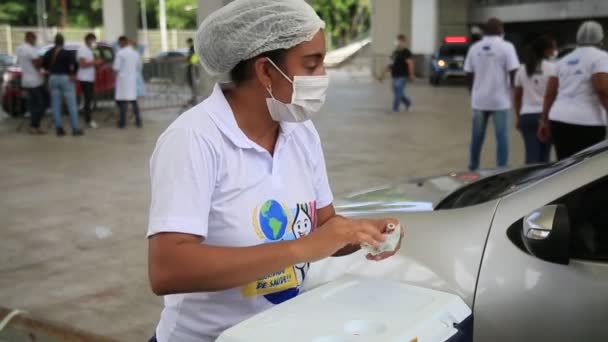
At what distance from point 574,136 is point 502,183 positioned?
2.75 metres

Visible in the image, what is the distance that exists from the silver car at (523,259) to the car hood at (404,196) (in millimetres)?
341

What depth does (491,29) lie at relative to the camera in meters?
7.56

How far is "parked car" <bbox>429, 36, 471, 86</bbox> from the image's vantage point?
24.1 m

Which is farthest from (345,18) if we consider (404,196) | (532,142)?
(404,196)

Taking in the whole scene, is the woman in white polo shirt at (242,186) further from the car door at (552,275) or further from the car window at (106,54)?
the car window at (106,54)

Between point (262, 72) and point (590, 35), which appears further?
point (590, 35)

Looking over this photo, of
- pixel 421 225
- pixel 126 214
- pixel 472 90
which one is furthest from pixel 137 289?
pixel 472 90

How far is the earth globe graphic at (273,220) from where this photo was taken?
66.5 inches

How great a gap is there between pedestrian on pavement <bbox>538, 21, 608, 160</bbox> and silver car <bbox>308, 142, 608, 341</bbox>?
112 inches

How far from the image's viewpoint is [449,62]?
79.7 feet

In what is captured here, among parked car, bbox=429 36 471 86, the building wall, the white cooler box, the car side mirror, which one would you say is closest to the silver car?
the car side mirror

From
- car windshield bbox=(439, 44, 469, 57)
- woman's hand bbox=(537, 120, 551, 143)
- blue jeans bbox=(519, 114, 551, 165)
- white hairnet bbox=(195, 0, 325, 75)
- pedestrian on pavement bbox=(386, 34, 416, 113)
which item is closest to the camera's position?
white hairnet bbox=(195, 0, 325, 75)

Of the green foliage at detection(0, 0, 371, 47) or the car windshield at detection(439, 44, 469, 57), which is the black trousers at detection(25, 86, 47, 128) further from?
the green foliage at detection(0, 0, 371, 47)

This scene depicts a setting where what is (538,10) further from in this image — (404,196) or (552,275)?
(552,275)
